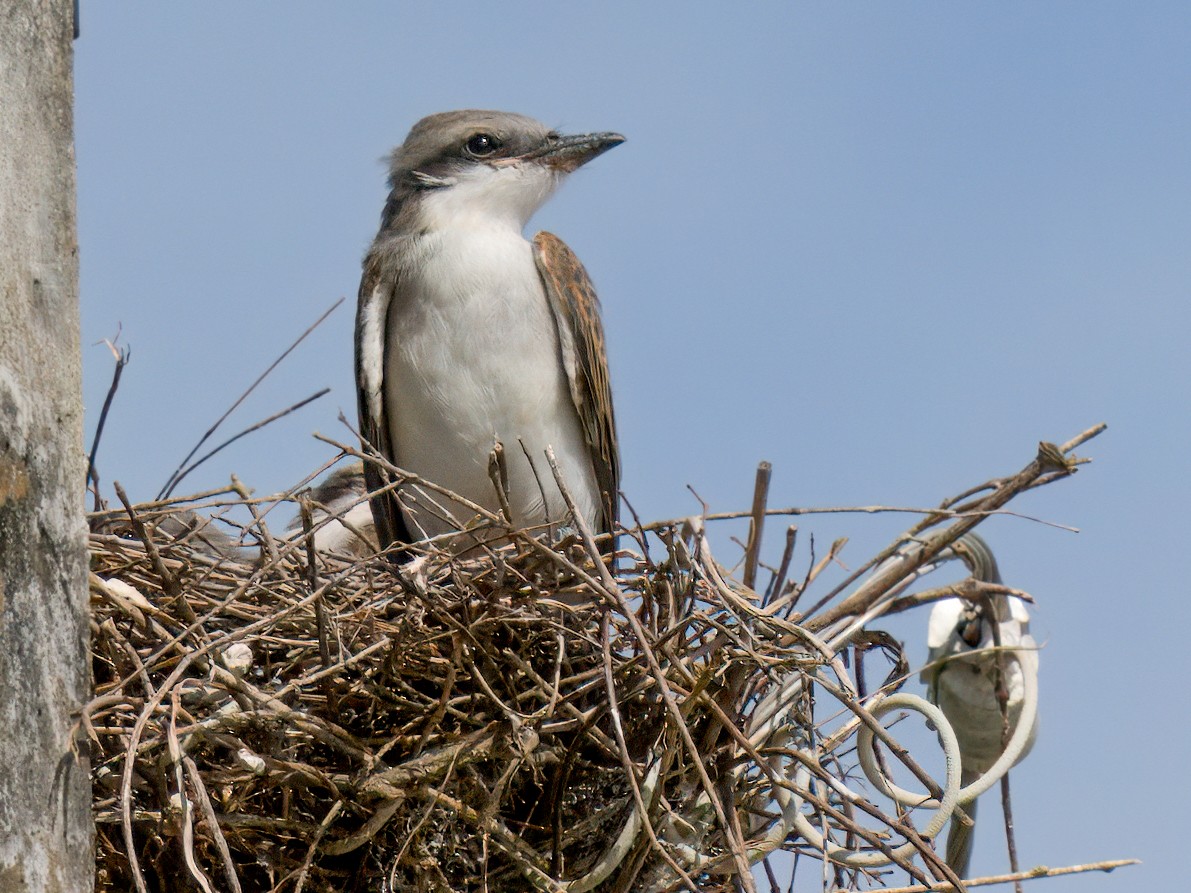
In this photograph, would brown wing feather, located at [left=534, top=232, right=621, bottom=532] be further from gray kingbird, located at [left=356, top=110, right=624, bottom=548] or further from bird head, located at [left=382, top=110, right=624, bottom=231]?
bird head, located at [left=382, top=110, right=624, bottom=231]

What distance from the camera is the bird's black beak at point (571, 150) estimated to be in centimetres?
551

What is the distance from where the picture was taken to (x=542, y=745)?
11.1 ft

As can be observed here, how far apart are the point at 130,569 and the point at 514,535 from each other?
0.88m

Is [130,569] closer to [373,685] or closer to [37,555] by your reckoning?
[373,685]

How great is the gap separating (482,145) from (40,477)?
3.26 meters

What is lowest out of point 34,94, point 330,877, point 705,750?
point 330,877

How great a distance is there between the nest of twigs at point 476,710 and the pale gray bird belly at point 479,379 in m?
1.28

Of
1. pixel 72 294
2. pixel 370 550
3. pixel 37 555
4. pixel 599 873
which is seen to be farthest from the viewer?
pixel 370 550

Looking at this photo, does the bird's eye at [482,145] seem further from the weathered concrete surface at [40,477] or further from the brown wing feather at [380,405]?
the weathered concrete surface at [40,477]

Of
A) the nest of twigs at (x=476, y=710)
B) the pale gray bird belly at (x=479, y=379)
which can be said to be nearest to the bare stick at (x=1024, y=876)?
the nest of twigs at (x=476, y=710)

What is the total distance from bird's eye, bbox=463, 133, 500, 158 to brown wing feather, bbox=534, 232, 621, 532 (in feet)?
1.70

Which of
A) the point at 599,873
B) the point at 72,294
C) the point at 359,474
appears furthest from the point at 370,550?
the point at 72,294

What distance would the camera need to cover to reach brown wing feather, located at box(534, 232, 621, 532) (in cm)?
498

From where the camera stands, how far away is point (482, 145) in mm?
5516
